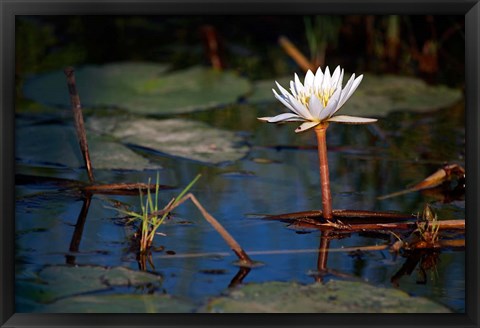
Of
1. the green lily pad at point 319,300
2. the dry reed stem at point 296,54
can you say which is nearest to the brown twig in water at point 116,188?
the green lily pad at point 319,300

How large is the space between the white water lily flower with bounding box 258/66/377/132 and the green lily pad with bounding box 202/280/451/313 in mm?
511

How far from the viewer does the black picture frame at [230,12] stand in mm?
2203

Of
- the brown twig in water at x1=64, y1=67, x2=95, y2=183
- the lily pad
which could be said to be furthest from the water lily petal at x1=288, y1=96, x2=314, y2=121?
the lily pad

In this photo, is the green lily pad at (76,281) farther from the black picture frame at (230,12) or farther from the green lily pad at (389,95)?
the green lily pad at (389,95)

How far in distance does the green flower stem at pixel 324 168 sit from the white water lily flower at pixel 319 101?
0.04 m

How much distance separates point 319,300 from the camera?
7.59 ft

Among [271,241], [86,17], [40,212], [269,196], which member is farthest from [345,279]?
[86,17]

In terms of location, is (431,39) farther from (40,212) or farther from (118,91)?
(40,212)

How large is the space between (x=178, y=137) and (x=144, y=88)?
818 millimetres

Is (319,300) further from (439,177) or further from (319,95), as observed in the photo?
(439,177)

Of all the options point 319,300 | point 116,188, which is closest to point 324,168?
point 319,300

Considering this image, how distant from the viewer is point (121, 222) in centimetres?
289

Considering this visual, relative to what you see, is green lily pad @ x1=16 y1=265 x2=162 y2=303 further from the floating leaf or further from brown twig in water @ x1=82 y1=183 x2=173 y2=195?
the floating leaf

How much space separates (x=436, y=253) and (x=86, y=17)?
409 cm
